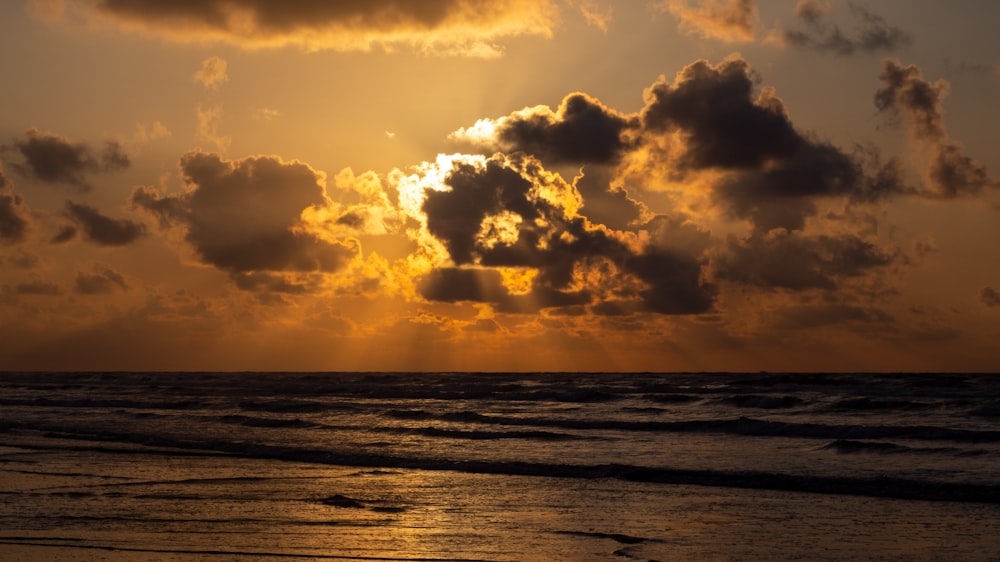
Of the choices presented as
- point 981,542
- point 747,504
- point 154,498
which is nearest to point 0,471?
point 154,498

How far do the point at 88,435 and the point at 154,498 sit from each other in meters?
17.8

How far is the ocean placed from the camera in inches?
566

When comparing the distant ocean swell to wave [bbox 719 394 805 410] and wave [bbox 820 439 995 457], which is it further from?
wave [bbox 719 394 805 410]

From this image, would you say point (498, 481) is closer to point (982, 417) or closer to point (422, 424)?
point (422, 424)

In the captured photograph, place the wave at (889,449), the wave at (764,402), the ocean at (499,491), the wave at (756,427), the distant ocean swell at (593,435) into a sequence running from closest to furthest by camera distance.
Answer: the ocean at (499,491) < the distant ocean swell at (593,435) < the wave at (889,449) < the wave at (756,427) < the wave at (764,402)

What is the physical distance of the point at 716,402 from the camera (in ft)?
197

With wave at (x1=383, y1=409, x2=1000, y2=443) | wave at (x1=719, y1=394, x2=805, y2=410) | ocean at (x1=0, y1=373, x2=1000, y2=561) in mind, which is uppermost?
wave at (x1=719, y1=394, x2=805, y2=410)

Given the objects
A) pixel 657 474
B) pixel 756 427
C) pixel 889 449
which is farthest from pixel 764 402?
pixel 657 474

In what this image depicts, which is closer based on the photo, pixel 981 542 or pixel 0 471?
pixel 981 542

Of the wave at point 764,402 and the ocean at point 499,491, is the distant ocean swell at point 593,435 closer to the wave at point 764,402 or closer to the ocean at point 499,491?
the ocean at point 499,491

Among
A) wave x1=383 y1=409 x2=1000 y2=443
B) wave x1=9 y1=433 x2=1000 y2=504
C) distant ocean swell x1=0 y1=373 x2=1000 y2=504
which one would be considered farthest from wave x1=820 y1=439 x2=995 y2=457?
wave x1=9 y1=433 x2=1000 y2=504

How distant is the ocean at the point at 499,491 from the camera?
47.2ft

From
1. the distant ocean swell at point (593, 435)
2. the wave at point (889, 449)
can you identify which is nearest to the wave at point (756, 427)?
the distant ocean swell at point (593, 435)

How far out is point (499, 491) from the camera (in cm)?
2031
